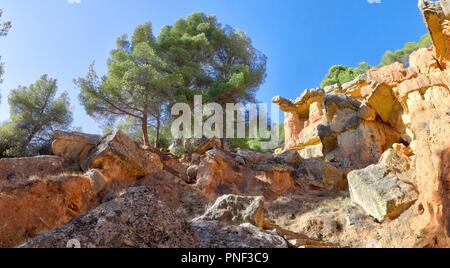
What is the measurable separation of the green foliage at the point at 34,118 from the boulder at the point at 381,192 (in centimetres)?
1689

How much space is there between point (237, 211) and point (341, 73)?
1545 inches

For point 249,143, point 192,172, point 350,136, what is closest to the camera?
point 192,172

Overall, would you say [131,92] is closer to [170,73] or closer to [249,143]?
[170,73]

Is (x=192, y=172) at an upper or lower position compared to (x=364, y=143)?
lower

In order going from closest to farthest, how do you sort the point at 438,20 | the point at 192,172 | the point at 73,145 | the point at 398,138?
the point at 438,20 < the point at 73,145 < the point at 192,172 < the point at 398,138

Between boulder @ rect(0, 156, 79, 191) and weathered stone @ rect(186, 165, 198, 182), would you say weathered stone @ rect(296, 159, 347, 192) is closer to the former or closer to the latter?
weathered stone @ rect(186, 165, 198, 182)

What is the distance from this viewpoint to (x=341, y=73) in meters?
44.9

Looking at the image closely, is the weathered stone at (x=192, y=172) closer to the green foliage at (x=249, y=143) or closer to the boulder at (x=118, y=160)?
the boulder at (x=118, y=160)

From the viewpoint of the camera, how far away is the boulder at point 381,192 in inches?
450

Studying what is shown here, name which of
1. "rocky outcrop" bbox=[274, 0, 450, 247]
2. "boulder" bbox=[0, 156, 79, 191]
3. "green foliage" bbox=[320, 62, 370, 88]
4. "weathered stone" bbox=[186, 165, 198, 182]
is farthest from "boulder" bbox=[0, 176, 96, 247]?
"green foliage" bbox=[320, 62, 370, 88]

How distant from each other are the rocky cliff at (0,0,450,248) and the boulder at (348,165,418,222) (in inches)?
1.5

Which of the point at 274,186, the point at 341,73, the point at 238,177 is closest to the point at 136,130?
the point at 238,177

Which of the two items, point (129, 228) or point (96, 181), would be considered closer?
point (129, 228)

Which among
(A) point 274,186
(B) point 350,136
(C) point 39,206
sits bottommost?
(C) point 39,206
